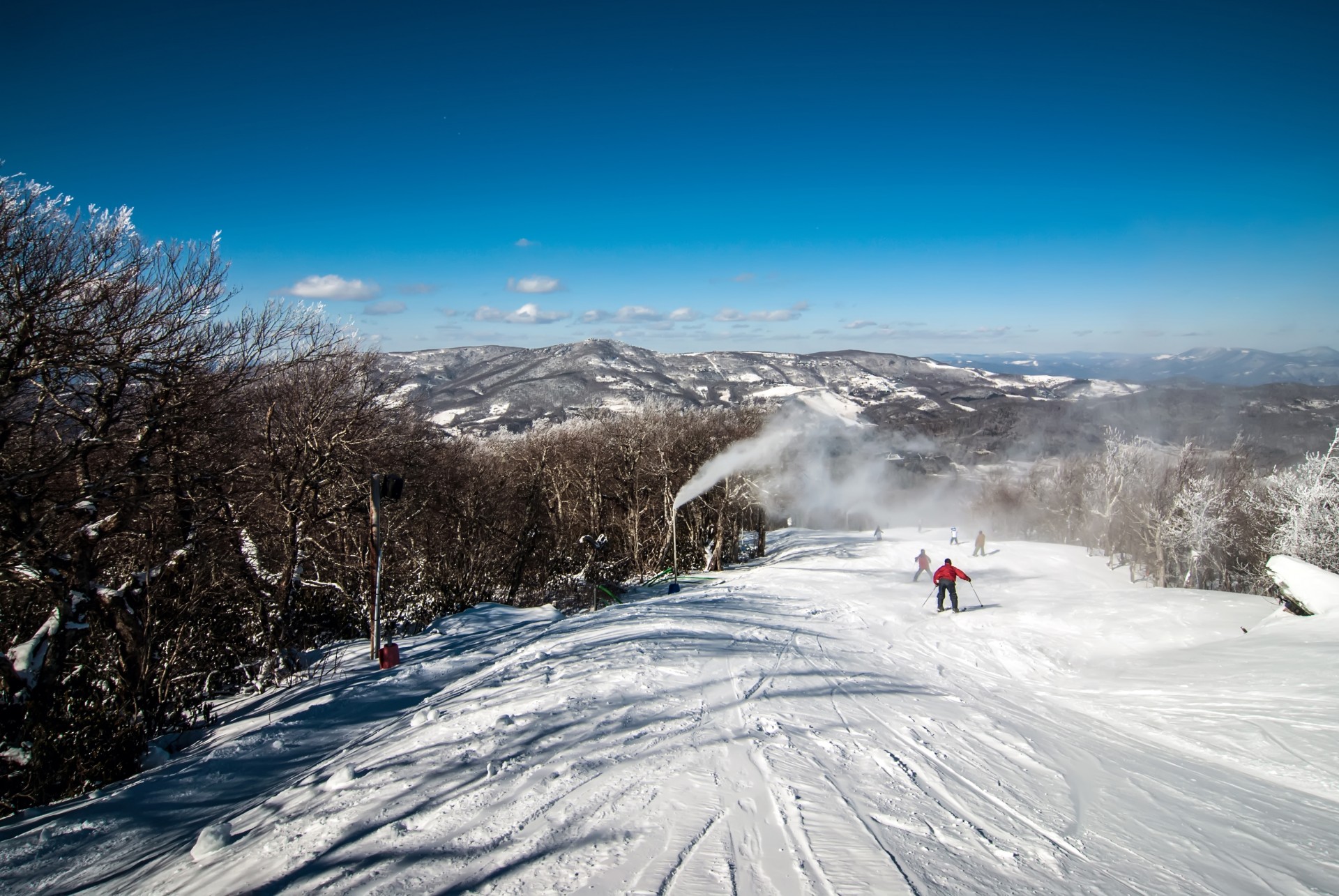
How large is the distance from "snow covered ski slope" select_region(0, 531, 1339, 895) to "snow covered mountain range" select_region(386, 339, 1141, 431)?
74.4 meters

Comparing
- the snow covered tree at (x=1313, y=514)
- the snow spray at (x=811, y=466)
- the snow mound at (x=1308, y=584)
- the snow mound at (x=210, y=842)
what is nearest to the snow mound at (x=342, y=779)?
the snow mound at (x=210, y=842)

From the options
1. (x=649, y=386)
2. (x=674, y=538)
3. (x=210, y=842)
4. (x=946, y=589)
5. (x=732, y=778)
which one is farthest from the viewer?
(x=649, y=386)

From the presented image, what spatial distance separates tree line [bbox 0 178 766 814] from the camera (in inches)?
243

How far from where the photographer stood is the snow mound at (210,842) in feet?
14.2

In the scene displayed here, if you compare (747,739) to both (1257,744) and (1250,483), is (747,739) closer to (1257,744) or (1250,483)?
(1257,744)

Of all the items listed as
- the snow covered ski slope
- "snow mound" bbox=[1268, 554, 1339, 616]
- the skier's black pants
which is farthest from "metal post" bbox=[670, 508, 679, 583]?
"snow mound" bbox=[1268, 554, 1339, 616]

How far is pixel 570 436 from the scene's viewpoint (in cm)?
3512

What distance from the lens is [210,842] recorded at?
4391 mm

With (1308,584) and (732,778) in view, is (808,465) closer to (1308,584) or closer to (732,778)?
(1308,584)

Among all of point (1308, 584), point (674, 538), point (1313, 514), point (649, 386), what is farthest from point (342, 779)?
point (649, 386)

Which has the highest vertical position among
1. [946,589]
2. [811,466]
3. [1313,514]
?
[946,589]

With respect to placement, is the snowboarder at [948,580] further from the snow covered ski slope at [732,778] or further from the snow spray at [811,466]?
the snow spray at [811,466]

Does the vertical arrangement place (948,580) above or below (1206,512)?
above

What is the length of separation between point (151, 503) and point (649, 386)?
423ft
